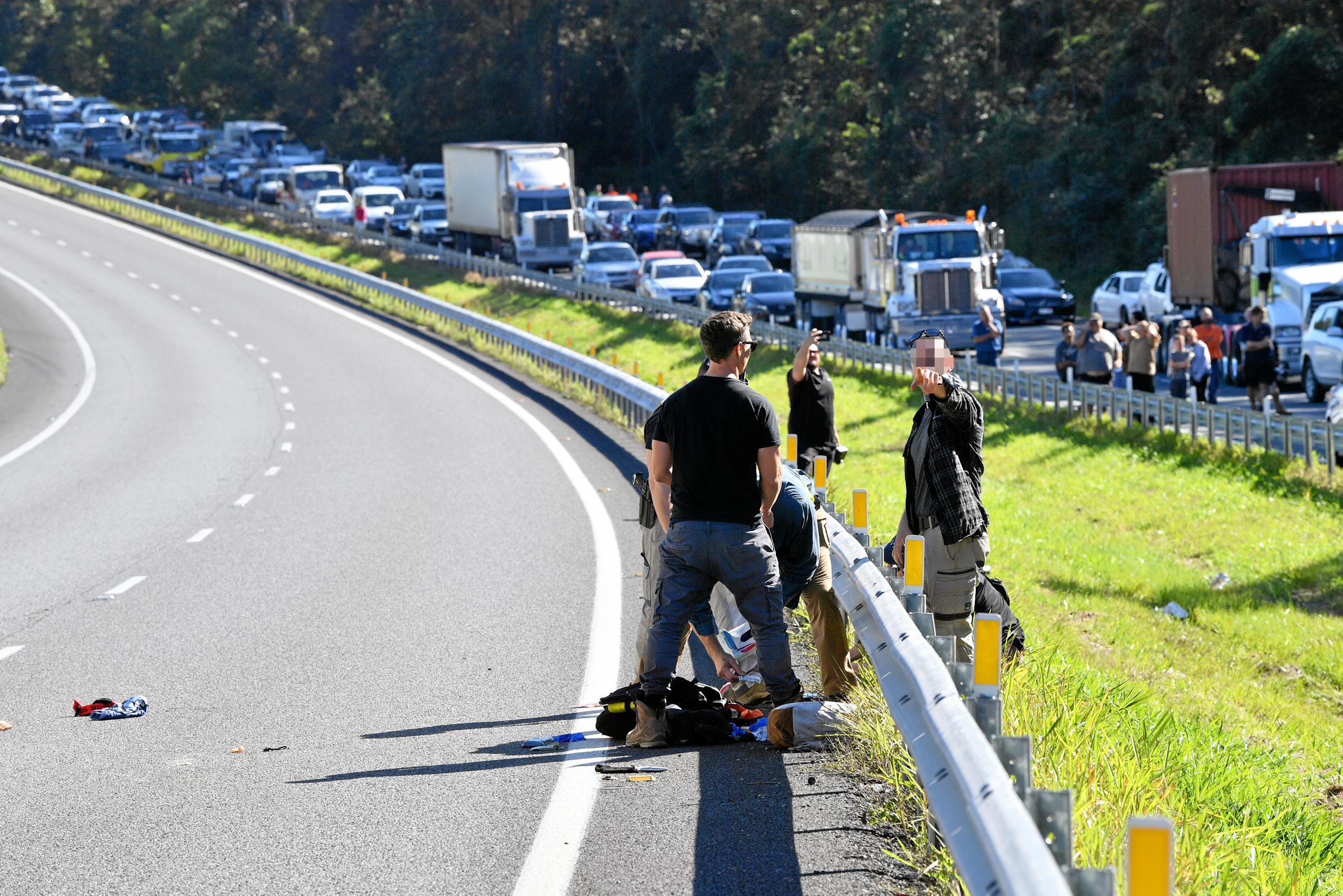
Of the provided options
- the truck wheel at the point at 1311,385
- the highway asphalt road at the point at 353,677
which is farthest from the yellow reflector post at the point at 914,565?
the truck wheel at the point at 1311,385

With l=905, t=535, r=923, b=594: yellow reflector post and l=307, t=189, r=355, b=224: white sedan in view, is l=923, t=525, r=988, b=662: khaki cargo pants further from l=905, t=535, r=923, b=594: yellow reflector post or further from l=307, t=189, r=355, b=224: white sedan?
l=307, t=189, r=355, b=224: white sedan

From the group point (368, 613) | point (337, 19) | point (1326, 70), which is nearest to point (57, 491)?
point (368, 613)

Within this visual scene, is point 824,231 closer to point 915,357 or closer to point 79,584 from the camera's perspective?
point 79,584

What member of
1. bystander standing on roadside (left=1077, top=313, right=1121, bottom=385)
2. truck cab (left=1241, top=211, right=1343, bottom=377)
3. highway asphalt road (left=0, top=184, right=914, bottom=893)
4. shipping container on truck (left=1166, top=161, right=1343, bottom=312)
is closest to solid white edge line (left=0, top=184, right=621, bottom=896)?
highway asphalt road (left=0, top=184, right=914, bottom=893)

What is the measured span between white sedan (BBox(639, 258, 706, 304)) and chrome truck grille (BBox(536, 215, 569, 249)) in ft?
22.0

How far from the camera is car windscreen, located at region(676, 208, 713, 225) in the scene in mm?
62562

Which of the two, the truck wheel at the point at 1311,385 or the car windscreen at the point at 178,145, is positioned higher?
the car windscreen at the point at 178,145

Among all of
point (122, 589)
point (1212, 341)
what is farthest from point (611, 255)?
point (122, 589)

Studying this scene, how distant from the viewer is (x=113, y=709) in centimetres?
854

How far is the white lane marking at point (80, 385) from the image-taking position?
24.0 meters

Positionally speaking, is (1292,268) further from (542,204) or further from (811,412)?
(542,204)

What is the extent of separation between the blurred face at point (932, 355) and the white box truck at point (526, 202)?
A: 149 feet

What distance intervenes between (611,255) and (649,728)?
42925mm

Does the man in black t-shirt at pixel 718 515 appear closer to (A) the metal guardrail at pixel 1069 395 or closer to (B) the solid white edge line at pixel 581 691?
(B) the solid white edge line at pixel 581 691
